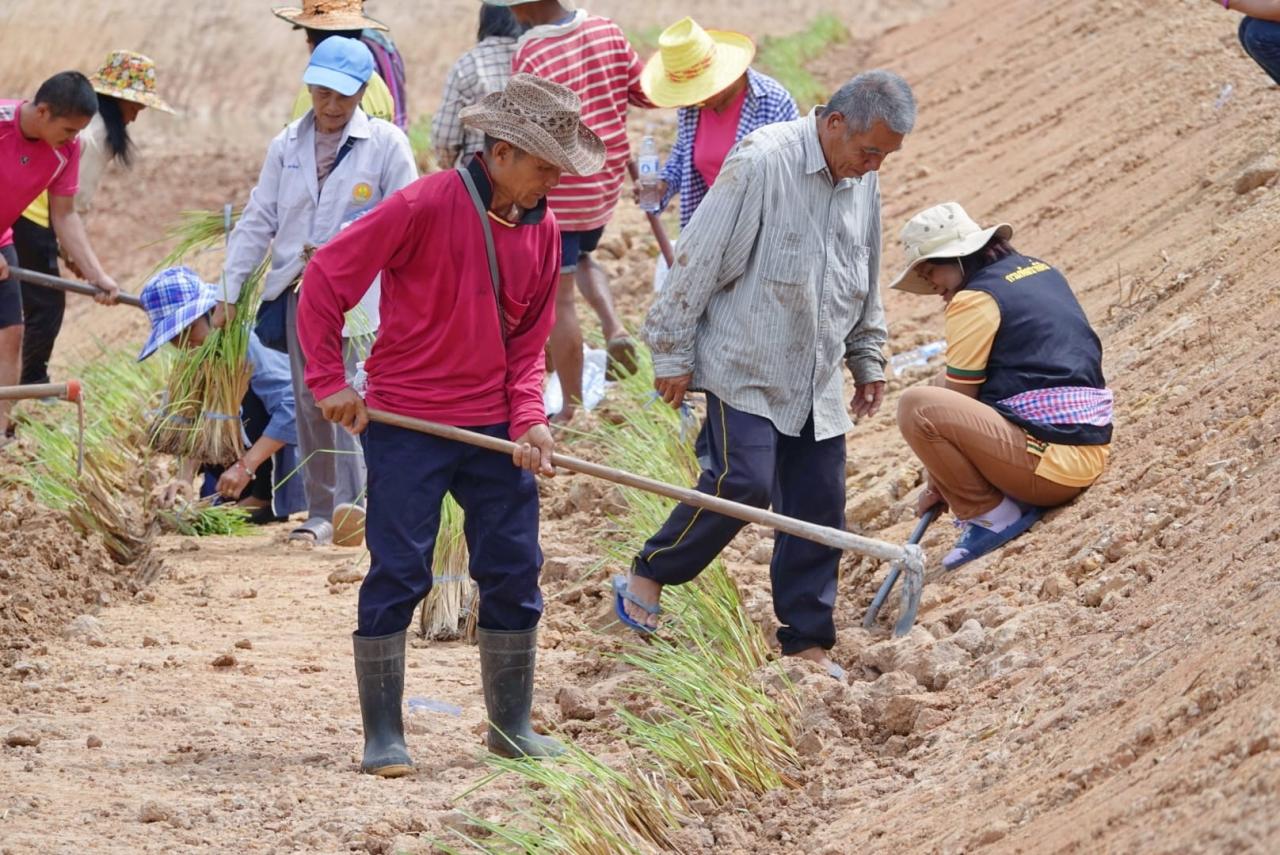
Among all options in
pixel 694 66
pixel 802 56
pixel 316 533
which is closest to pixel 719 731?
pixel 316 533

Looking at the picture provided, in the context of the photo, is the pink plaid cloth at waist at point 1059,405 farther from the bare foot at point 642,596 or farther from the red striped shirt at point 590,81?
the red striped shirt at point 590,81

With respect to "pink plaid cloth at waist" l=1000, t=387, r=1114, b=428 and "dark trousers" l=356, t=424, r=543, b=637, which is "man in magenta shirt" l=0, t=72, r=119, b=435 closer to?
"dark trousers" l=356, t=424, r=543, b=637

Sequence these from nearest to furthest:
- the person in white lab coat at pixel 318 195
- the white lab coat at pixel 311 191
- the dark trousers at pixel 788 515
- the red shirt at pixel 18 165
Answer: the dark trousers at pixel 788 515 < the person in white lab coat at pixel 318 195 < the white lab coat at pixel 311 191 < the red shirt at pixel 18 165

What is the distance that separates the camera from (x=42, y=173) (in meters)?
6.74

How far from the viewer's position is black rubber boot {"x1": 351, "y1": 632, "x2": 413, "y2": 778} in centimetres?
425

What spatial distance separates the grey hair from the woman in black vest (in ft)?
2.59

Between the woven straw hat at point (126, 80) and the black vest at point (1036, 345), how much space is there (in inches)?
153

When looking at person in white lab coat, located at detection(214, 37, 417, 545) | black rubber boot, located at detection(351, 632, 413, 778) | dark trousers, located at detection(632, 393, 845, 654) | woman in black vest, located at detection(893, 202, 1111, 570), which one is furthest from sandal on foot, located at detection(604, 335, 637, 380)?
black rubber boot, located at detection(351, 632, 413, 778)

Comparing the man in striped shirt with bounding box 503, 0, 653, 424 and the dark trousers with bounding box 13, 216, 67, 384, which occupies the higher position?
the man in striped shirt with bounding box 503, 0, 653, 424

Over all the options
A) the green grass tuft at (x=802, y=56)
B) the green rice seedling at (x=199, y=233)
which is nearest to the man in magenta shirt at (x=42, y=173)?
the green rice seedling at (x=199, y=233)

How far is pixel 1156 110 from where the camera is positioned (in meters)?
9.50

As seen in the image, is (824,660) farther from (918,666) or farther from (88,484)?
(88,484)

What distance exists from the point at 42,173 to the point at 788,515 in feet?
11.3

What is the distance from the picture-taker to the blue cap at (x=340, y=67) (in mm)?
5570
